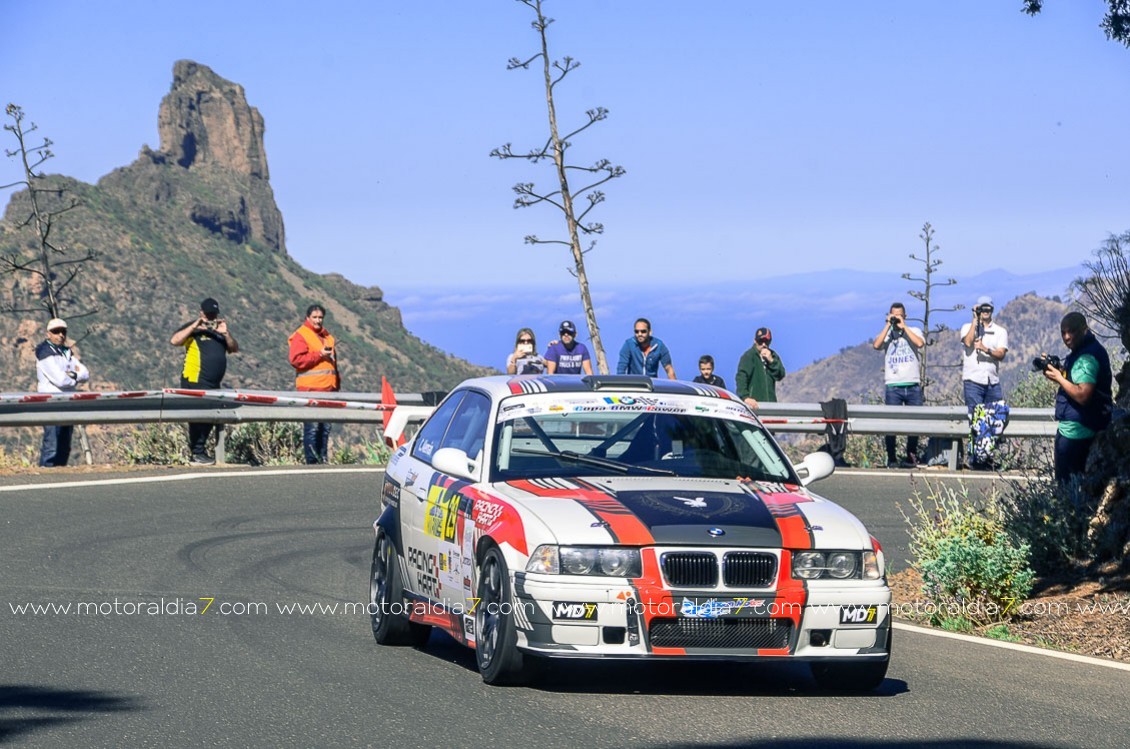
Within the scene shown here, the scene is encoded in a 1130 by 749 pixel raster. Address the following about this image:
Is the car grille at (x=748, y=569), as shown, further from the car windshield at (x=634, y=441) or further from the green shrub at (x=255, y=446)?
the green shrub at (x=255, y=446)

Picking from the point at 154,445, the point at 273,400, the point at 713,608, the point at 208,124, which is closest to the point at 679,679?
the point at 713,608

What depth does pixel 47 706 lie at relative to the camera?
24.2ft

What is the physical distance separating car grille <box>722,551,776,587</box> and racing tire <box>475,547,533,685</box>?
980 millimetres

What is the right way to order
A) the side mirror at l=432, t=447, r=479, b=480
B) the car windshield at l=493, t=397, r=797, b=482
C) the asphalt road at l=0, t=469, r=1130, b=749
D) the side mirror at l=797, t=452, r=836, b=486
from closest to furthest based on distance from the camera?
the asphalt road at l=0, t=469, r=1130, b=749 < the side mirror at l=432, t=447, r=479, b=480 < the car windshield at l=493, t=397, r=797, b=482 < the side mirror at l=797, t=452, r=836, b=486

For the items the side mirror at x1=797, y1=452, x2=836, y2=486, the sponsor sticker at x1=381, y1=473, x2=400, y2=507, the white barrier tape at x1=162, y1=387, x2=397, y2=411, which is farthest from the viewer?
the white barrier tape at x1=162, y1=387, x2=397, y2=411

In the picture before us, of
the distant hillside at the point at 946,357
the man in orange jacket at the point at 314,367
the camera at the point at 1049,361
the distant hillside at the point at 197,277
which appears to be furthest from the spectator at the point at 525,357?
the distant hillside at the point at 946,357

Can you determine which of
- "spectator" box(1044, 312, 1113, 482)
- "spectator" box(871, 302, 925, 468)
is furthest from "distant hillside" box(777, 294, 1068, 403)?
"spectator" box(1044, 312, 1113, 482)

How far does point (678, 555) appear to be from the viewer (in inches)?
300

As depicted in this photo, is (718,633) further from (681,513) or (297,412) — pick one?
(297,412)

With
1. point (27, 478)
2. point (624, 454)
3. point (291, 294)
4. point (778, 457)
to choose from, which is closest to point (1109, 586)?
point (778, 457)

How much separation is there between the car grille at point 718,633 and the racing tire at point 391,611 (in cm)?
213

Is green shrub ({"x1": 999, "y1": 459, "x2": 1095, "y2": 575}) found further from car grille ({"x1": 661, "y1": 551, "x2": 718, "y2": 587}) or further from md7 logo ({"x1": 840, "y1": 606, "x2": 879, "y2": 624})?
car grille ({"x1": 661, "y1": 551, "x2": 718, "y2": 587})

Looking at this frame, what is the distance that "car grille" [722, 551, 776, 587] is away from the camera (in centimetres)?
765

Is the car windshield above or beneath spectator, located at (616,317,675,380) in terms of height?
beneath
